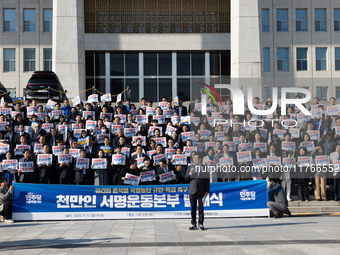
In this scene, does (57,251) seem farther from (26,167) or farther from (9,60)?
(9,60)

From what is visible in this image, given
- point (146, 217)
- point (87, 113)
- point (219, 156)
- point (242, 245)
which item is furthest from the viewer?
point (87, 113)

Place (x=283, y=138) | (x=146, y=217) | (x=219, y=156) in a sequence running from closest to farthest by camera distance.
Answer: (x=146, y=217) < (x=219, y=156) < (x=283, y=138)

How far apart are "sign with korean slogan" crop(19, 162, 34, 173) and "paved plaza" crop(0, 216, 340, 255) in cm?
181

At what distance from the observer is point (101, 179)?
13.5 m

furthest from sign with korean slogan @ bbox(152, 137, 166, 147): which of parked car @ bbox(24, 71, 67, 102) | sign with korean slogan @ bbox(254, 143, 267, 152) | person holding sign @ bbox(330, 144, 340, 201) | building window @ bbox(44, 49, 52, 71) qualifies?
building window @ bbox(44, 49, 52, 71)

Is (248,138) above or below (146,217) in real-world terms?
above

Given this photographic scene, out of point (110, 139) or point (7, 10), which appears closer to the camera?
point (110, 139)

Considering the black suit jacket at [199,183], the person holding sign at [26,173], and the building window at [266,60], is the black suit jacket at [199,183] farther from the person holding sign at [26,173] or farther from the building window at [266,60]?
the building window at [266,60]

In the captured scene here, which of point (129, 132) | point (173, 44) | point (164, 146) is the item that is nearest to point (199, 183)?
point (164, 146)

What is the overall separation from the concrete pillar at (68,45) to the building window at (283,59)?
58.9ft

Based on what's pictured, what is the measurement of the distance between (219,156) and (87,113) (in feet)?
20.3

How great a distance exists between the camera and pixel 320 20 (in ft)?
124

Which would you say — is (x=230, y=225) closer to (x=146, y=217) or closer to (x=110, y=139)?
(x=146, y=217)

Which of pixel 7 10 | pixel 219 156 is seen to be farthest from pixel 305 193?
pixel 7 10
